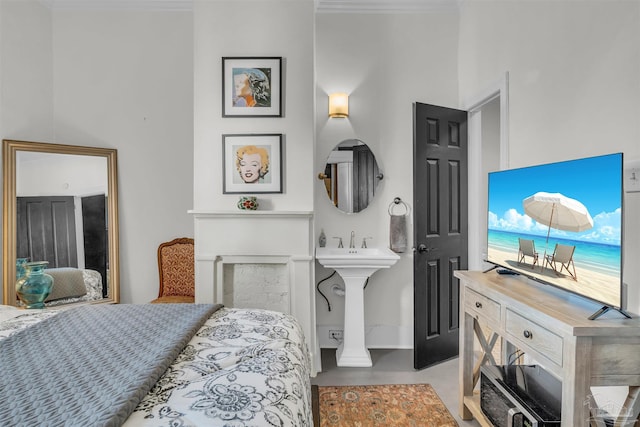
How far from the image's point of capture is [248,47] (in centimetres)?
A: 290

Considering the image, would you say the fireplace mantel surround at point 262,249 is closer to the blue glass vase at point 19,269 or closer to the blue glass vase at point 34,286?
the blue glass vase at point 34,286

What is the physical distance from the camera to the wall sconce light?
3314mm

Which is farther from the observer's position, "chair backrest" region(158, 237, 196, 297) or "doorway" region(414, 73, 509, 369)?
"chair backrest" region(158, 237, 196, 297)

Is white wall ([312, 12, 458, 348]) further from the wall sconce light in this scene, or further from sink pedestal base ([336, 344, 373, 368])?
sink pedestal base ([336, 344, 373, 368])

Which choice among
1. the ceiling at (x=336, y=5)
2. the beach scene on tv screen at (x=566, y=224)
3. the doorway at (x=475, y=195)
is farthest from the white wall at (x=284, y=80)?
the beach scene on tv screen at (x=566, y=224)

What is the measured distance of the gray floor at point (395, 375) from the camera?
2674 millimetres

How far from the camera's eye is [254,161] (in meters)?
2.90

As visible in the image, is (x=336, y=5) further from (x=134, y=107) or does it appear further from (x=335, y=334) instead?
(x=335, y=334)

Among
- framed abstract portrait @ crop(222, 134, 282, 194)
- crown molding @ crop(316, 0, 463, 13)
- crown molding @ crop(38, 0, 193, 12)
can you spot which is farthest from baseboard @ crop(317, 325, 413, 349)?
crown molding @ crop(38, 0, 193, 12)

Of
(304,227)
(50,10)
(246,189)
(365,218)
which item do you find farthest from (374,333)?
(50,10)

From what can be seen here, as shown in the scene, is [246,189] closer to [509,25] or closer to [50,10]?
[509,25]

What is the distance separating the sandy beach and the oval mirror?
166 cm

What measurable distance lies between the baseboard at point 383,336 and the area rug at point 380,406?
2.50 ft

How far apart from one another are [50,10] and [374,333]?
4.01 meters
